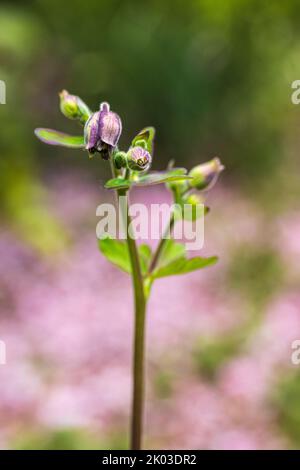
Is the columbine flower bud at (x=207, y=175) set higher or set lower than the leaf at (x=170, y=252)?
higher

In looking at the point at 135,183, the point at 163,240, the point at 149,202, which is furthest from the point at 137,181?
the point at 149,202

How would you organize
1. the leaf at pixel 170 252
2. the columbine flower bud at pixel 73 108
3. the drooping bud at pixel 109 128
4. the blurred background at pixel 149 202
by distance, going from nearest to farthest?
1. the drooping bud at pixel 109 128
2. the columbine flower bud at pixel 73 108
3. the leaf at pixel 170 252
4. the blurred background at pixel 149 202

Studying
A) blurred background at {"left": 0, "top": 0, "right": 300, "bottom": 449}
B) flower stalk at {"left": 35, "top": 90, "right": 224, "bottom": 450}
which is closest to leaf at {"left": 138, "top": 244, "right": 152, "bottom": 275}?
flower stalk at {"left": 35, "top": 90, "right": 224, "bottom": 450}

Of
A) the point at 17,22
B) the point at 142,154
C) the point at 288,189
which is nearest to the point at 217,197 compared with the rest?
the point at 288,189

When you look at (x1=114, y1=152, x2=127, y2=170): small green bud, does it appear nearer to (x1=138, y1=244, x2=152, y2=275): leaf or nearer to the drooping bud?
the drooping bud

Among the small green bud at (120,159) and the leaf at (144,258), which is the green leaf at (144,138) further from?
the leaf at (144,258)

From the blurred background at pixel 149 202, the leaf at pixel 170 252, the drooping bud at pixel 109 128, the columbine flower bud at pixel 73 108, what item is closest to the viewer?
the drooping bud at pixel 109 128

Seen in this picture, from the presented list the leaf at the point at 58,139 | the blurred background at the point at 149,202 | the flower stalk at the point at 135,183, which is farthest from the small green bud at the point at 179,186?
the blurred background at the point at 149,202
